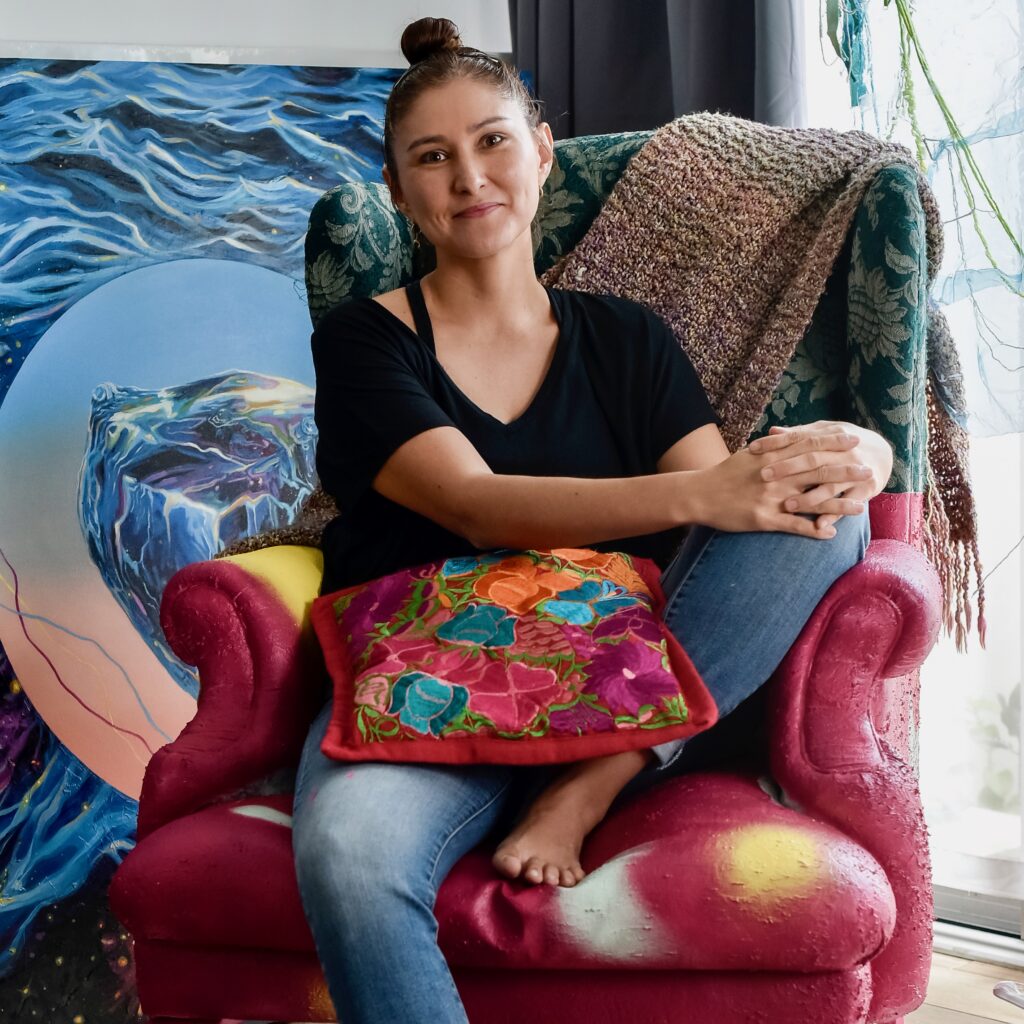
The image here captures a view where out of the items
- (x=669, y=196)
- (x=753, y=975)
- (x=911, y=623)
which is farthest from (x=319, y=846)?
(x=669, y=196)

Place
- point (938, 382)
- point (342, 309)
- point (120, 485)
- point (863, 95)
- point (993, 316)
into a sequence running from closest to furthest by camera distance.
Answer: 1. point (342, 309)
2. point (938, 382)
3. point (993, 316)
4. point (863, 95)
5. point (120, 485)

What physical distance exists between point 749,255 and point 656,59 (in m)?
0.82

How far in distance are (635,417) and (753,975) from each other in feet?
2.25

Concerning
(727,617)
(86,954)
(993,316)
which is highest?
(993,316)

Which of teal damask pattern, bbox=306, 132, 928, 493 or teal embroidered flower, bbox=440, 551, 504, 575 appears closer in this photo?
teal embroidered flower, bbox=440, 551, 504, 575

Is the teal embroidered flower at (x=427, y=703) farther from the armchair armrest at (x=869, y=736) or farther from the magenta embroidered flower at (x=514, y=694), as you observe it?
the armchair armrest at (x=869, y=736)

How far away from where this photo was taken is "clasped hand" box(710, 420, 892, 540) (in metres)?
1.17

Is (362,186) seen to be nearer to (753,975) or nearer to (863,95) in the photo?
(863,95)

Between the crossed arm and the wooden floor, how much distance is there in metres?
0.91

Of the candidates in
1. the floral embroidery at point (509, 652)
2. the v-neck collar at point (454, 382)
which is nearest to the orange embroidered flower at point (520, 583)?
the floral embroidery at point (509, 652)

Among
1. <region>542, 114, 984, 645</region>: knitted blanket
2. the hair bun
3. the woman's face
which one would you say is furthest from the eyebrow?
<region>542, 114, 984, 645</region>: knitted blanket

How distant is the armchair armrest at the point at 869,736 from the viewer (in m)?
1.10

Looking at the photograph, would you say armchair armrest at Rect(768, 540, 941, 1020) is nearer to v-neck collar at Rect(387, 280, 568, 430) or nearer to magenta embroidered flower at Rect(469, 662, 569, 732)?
magenta embroidered flower at Rect(469, 662, 569, 732)

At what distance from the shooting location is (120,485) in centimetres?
209
